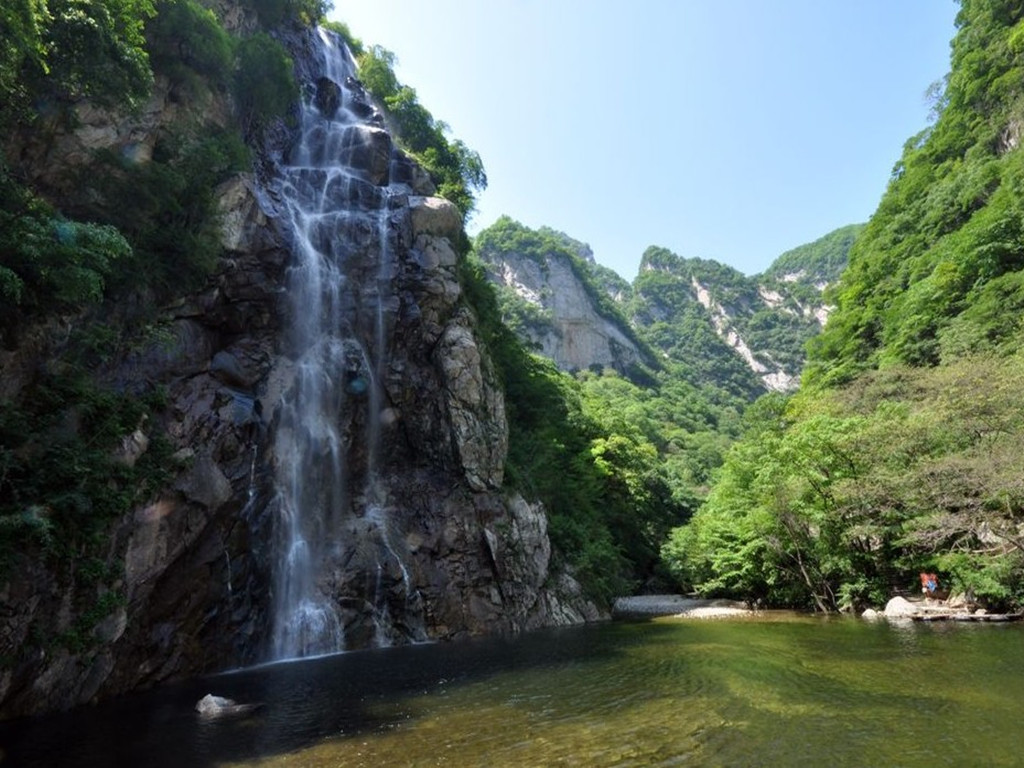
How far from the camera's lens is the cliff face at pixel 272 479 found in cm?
1308

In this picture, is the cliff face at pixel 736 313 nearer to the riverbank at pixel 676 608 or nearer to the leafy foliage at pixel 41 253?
the riverbank at pixel 676 608

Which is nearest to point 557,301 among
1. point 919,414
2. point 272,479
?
point 919,414

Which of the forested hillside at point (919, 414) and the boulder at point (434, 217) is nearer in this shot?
the forested hillside at point (919, 414)

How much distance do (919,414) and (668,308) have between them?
13950cm

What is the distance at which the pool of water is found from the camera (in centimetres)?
814

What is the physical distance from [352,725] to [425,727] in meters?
1.35

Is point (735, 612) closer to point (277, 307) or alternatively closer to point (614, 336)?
point (277, 307)

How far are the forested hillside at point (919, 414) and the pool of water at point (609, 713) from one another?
14.0ft

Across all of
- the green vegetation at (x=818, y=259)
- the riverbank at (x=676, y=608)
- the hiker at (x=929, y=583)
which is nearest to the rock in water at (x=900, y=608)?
the hiker at (x=929, y=583)

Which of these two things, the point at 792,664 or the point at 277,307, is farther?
the point at 277,307

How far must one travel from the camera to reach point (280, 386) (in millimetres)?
22484

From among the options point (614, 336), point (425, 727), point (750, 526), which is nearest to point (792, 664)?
point (425, 727)

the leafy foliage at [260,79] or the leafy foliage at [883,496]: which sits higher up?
the leafy foliage at [260,79]

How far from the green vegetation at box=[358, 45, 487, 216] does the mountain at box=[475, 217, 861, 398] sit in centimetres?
3582
